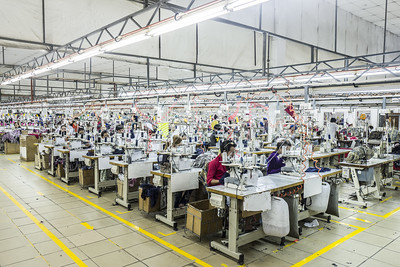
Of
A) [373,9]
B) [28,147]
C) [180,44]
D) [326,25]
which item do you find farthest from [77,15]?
[373,9]

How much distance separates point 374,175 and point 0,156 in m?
14.8

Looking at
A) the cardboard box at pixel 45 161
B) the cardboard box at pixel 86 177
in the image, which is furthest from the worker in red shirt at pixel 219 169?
the cardboard box at pixel 45 161

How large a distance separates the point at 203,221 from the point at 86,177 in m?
4.40

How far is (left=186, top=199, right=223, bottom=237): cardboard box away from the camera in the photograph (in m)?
4.36

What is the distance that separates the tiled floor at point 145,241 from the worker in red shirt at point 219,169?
98cm

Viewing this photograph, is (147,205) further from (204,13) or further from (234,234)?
(204,13)

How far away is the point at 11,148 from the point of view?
45.9 ft

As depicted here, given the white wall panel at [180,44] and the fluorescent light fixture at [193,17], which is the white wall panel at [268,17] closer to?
the white wall panel at [180,44]

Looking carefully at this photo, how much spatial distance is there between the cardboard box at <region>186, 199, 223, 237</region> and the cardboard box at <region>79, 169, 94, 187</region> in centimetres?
405

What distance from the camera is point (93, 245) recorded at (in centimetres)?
433

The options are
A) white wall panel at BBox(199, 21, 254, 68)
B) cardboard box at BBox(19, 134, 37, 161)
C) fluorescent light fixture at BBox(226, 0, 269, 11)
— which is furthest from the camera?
cardboard box at BBox(19, 134, 37, 161)

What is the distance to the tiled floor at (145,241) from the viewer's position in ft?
12.9

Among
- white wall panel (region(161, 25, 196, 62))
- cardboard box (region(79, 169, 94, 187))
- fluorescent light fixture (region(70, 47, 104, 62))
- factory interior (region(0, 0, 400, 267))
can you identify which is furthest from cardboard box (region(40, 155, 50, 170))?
white wall panel (region(161, 25, 196, 62))

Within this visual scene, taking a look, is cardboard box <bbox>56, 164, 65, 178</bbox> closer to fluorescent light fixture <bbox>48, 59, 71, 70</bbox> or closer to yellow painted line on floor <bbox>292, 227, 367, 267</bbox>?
fluorescent light fixture <bbox>48, 59, 71, 70</bbox>
